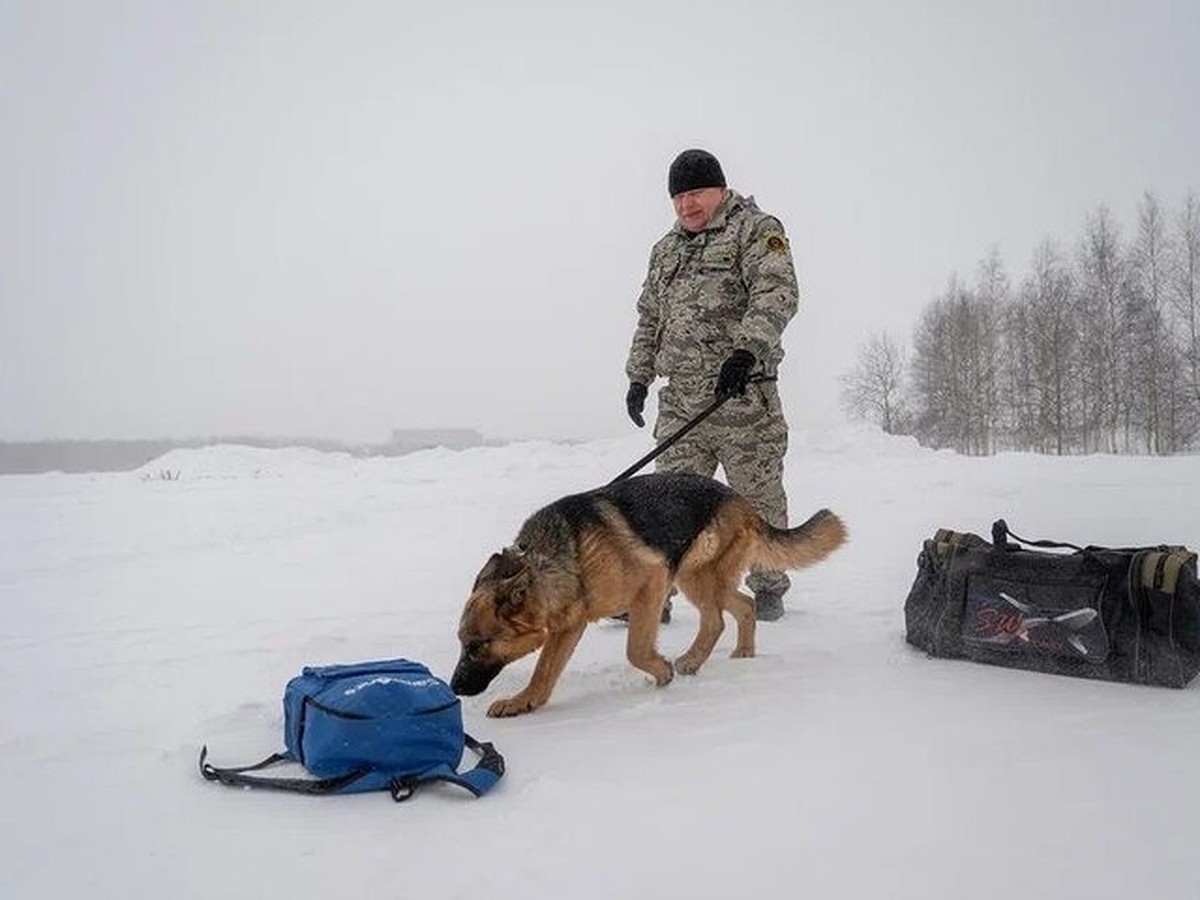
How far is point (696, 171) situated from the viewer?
550cm

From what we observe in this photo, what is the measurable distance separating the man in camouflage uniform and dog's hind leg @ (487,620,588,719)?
2027 millimetres

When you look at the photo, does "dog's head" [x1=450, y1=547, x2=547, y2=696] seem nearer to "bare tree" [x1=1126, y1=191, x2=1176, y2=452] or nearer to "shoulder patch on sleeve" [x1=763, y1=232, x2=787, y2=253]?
"shoulder patch on sleeve" [x1=763, y1=232, x2=787, y2=253]

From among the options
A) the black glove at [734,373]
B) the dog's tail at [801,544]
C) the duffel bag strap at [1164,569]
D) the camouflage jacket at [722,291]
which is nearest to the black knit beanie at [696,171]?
the camouflage jacket at [722,291]

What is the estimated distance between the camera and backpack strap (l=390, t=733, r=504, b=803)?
257 cm

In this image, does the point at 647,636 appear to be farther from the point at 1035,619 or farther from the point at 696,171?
the point at 696,171

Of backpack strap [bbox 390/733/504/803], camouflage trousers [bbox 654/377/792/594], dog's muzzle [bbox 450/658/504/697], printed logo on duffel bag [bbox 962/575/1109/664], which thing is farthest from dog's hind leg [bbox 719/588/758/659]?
backpack strap [bbox 390/733/504/803]

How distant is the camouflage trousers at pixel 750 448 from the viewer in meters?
5.45

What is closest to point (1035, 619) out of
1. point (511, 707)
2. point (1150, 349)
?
point (511, 707)

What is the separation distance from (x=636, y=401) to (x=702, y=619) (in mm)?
2104

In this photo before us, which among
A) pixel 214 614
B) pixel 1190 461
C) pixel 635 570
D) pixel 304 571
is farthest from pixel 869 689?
pixel 1190 461

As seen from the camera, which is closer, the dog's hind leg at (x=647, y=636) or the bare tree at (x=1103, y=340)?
the dog's hind leg at (x=647, y=636)

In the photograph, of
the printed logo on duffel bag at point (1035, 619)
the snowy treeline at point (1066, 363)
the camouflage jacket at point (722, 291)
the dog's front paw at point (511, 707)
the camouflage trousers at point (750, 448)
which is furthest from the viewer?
the snowy treeline at point (1066, 363)

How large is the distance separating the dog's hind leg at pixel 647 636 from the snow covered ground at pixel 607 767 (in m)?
0.12

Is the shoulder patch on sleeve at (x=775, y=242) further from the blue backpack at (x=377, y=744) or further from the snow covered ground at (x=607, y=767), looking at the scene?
the blue backpack at (x=377, y=744)
